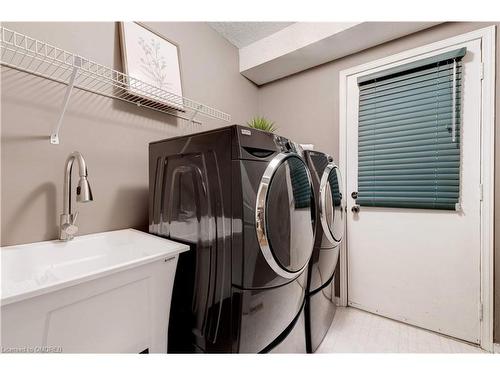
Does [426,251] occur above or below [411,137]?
below

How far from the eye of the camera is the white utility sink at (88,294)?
0.63 metres

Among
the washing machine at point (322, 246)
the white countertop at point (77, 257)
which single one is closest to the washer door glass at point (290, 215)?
the washing machine at point (322, 246)

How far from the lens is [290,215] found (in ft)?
3.51

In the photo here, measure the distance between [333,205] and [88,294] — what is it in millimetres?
1448

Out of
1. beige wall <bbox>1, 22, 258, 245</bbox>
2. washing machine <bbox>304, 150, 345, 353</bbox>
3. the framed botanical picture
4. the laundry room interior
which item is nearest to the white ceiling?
the laundry room interior

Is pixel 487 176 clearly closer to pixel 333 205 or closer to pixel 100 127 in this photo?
pixel 333 205

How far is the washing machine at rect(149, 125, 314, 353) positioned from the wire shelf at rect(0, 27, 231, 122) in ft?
1.40

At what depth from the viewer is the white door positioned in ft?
5.14

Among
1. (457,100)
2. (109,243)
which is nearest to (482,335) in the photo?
(457,100)

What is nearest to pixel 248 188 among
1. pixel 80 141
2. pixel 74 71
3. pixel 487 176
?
pixel 74 71

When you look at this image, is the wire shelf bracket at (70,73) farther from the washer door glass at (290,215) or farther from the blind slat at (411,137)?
the blind slat at (411,137)

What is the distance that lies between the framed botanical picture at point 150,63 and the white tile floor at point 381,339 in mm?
1971
